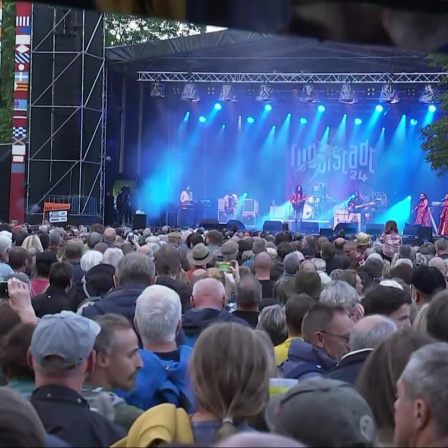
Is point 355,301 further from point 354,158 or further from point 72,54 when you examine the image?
point 354,158

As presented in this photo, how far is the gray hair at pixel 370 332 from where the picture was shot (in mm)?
3516

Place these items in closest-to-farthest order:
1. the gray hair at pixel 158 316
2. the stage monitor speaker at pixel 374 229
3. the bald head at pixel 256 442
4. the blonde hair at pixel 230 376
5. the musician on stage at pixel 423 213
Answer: the bald head at pixel 256 442 → the blonde hair at pixel 230 376 → the gray hair at pixel 158 316 → the stage monitor speaker at pixel 374 229 → the musician on stage at pixel 423 213

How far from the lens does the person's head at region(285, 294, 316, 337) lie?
475 centimetres

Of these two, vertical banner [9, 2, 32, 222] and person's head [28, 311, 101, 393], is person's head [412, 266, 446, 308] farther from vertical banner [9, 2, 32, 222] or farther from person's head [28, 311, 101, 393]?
vertical banner [9, 2, 32, 222]

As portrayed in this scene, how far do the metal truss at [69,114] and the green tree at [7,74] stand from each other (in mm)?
8706

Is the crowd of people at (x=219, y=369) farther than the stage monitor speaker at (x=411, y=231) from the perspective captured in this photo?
No

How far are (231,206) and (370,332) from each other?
24.7 m

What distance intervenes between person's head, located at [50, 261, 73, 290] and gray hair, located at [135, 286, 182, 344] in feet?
7.16

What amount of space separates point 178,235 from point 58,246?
68.0 inches

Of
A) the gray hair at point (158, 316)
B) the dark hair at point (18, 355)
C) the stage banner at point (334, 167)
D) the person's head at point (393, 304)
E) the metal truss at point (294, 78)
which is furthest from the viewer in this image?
the stage banner at point (334, 167)

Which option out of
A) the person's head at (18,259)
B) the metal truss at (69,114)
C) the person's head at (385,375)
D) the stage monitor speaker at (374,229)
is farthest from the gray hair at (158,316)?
the metal truss at (69,114)

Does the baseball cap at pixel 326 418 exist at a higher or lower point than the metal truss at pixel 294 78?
lower

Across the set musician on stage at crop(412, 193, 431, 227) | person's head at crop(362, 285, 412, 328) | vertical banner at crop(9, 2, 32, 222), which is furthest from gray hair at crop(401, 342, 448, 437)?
musician on stage at crop(412, 193, 431, 227)

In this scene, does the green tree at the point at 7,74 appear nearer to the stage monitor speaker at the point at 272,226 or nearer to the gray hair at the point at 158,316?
the stage monitor speaker at the point at 272,226
